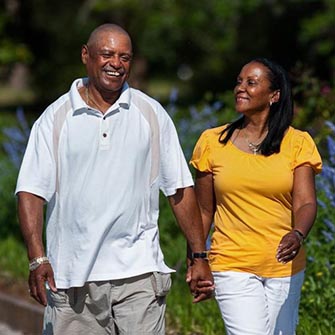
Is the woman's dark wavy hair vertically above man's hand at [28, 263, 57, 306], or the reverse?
the woman's dark wavy hair

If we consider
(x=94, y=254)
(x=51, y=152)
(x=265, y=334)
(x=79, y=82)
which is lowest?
(x=265, y=334)

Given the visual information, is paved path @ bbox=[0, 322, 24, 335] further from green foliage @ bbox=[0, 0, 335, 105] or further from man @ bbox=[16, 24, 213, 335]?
green foliage @ bbox=[0, 0, 335, 105]

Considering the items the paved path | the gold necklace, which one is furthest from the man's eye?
the paved path

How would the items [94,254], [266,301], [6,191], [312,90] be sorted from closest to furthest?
1. [94,254]
2. [266,301]
3. [312,90]
4. [6,191]

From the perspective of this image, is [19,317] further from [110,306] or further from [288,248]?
[288,248]

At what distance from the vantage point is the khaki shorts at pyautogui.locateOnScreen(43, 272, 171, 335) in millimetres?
5371

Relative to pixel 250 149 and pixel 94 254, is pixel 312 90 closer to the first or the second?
pixel 250 149

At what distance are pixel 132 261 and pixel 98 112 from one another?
2.30 ft

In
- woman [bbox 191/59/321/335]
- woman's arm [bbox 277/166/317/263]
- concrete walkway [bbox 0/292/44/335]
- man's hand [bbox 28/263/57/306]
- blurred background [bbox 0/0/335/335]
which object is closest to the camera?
man's hand [bbox 28/263/57/306]

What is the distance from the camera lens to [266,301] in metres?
5.63

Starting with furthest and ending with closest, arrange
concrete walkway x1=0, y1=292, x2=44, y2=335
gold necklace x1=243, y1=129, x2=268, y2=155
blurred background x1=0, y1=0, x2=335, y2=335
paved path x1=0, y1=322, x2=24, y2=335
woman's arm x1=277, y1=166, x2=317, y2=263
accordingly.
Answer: paved path x1=0, y1=322, x2=24, y2=335 < concrete walkway x1=0, y1=292, x2=44, y2=335 < blurred background x1=0, y1=0, x2=335, y2=335 < gold necklace x1=243, y1=129, x2=268, y2=155 < woman's arm x1=277, y1=166, x2=317, y2=263

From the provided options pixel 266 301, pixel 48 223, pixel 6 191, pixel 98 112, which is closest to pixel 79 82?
pixel 98 112

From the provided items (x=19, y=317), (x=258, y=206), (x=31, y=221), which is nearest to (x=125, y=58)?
(x=31, y=221)

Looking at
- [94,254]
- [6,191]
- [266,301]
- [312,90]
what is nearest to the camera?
[94,254]
